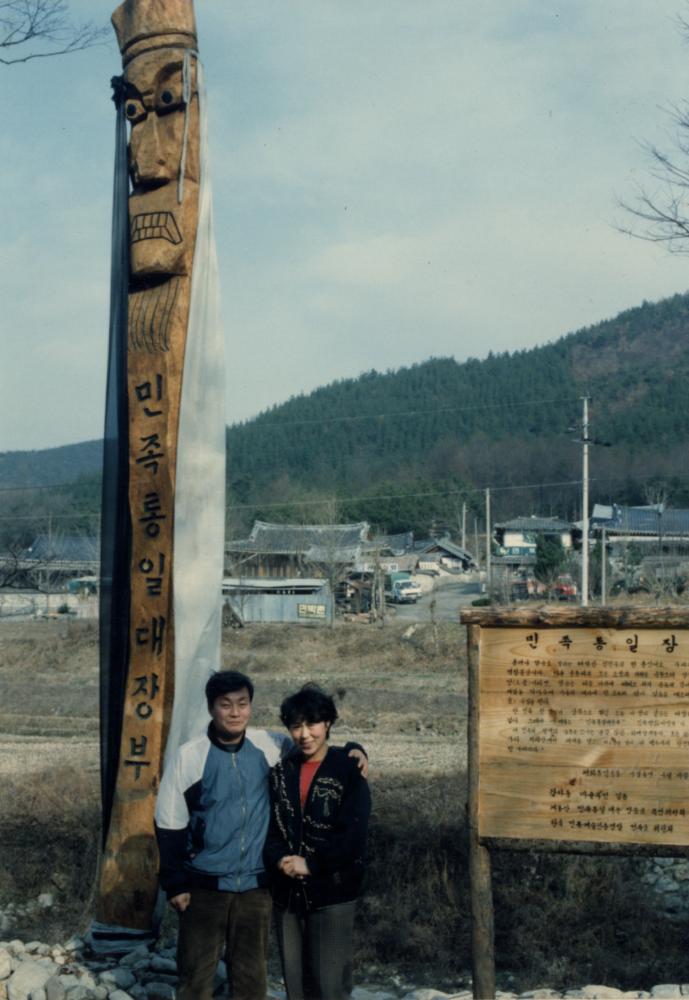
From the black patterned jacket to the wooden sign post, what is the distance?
0.66 m

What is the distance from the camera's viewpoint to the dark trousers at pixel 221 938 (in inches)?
158

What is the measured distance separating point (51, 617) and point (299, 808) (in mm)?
37486

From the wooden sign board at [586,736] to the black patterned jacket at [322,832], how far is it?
69cm

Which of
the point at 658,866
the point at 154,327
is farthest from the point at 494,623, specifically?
the point at 658,866

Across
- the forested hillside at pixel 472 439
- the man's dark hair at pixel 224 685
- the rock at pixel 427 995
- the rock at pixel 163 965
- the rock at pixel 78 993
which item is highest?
the forested hillside at pixel 472 439

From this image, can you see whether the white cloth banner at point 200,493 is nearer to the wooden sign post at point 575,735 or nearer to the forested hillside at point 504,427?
the wooden sign post at point 575,735

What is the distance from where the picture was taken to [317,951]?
3.83 meters

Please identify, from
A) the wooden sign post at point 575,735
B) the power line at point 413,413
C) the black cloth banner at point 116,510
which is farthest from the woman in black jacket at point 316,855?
the power line at point 413,413

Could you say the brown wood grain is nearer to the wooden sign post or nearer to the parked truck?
the wooden sign post

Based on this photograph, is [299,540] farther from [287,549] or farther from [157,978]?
[157,978]

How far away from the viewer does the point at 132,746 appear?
18.0ft

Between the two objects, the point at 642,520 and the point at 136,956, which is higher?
the point at 642,520

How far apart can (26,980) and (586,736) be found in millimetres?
2681

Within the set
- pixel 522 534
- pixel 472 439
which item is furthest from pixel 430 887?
pixel 472 439
